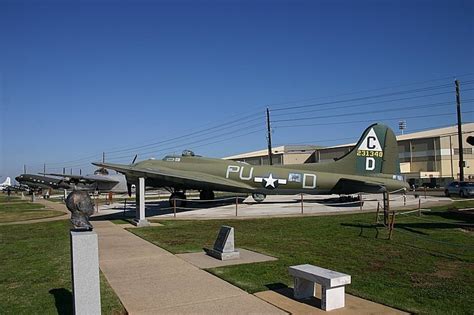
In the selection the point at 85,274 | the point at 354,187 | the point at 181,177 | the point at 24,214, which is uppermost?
the point at 181,177

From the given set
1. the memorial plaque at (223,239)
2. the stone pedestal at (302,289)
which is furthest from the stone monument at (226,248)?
the stone pedestal at (302,289)

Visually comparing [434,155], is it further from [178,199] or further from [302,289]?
[302,289]

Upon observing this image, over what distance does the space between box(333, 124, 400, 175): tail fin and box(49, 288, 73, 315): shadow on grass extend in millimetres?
20531

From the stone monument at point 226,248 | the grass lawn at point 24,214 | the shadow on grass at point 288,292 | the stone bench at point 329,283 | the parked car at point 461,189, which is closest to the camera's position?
the stone bench at point 329,283

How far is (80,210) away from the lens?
625cm

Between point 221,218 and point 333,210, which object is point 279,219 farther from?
point 333,210

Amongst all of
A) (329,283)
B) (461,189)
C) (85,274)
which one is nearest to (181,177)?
(85,274)

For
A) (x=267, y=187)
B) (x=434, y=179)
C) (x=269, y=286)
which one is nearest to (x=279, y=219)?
(x=267, y=187)

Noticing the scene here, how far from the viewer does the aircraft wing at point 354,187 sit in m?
24.1

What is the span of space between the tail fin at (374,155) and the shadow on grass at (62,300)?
2053 centimetres

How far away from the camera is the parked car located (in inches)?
1330

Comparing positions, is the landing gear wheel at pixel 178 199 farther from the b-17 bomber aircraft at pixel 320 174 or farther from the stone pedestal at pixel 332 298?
the stone pedestal at pixel 332 298

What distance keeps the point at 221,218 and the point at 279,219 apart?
285 centimetres

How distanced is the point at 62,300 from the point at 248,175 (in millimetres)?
19251
